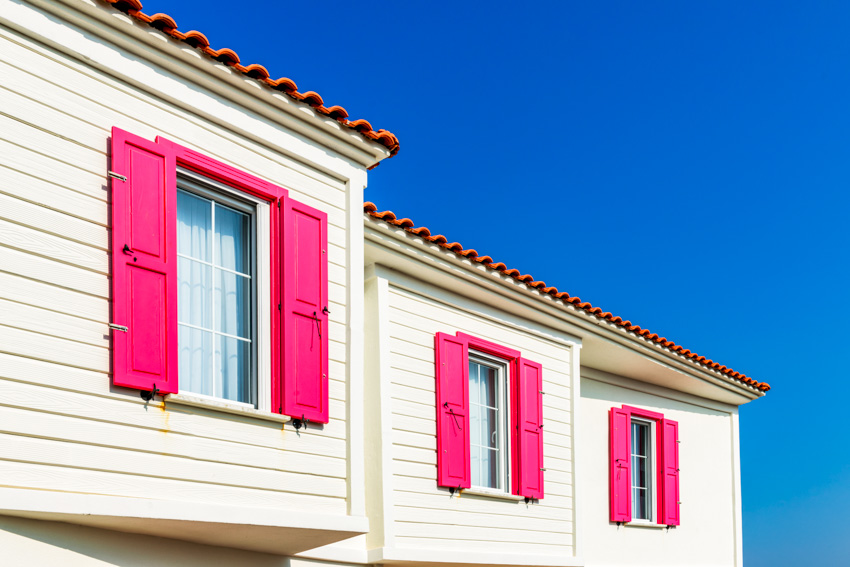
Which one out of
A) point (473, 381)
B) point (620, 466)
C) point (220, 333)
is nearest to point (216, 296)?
point (220, 333)

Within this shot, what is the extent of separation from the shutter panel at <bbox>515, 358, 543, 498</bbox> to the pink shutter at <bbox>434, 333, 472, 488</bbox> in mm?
867

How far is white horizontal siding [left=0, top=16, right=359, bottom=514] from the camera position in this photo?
5230 millimetres

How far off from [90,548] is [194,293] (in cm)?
168

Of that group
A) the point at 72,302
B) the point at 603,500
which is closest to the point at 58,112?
the point at 72,302

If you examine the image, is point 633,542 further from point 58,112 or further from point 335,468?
point 58,112

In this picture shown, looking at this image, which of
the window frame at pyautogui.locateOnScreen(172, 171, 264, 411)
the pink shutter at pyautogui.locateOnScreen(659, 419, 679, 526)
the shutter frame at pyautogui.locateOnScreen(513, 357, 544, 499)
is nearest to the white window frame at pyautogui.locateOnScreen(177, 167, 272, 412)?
the window frame at pyautogui.locateOnScreen(172, 171, 264, 411)

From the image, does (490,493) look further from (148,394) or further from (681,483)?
(681,483)

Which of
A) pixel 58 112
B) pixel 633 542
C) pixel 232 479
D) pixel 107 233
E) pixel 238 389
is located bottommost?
pixel 633 542

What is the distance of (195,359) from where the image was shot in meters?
6.32

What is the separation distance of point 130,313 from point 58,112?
3.94ft

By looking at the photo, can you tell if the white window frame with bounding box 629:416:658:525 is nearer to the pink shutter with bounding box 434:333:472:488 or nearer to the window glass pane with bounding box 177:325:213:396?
the pink shutter with bounding box 434:333:472:488

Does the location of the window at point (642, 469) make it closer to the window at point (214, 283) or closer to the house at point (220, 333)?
the house at point (220, 333)

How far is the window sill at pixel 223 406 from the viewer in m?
5.98

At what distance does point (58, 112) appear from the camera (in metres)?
5.63
